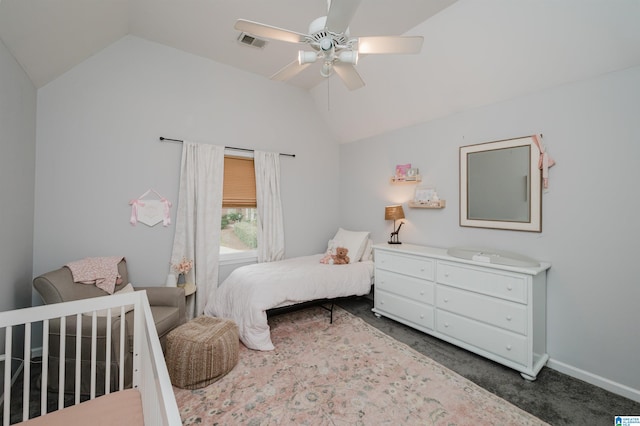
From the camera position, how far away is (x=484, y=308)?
7.76 ft

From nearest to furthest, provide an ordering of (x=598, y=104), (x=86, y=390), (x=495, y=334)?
(x=86, y=390), (x=598, y=104), (x=495, y=334)

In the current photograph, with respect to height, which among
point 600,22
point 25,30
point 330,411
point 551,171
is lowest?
point 330,411

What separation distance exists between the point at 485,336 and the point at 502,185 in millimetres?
1412

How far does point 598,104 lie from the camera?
82.4 inches

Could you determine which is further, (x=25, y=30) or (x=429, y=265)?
(x=429, y=265)

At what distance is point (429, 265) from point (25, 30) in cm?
371

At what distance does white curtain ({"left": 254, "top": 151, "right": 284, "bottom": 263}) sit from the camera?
12.1 feet

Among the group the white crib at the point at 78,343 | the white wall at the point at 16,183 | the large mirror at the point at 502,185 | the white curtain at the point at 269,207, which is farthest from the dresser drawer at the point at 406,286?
the white wall at the point at 16,183

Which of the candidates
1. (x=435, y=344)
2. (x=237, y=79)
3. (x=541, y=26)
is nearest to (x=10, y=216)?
(x=237, y=79)

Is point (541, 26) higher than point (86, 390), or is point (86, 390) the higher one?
point (541, 26)

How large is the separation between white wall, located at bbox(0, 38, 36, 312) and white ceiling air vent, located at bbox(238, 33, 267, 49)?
1.80 metres

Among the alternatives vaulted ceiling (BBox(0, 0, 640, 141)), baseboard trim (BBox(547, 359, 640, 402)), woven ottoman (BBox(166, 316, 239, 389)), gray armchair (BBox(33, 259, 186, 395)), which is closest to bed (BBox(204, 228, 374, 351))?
woven ottoman (BBox(166, 316, 239, 389))

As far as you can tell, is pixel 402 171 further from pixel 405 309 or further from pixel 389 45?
pixel 389 45

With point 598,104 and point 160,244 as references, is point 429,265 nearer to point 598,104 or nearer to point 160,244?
point 598,104
